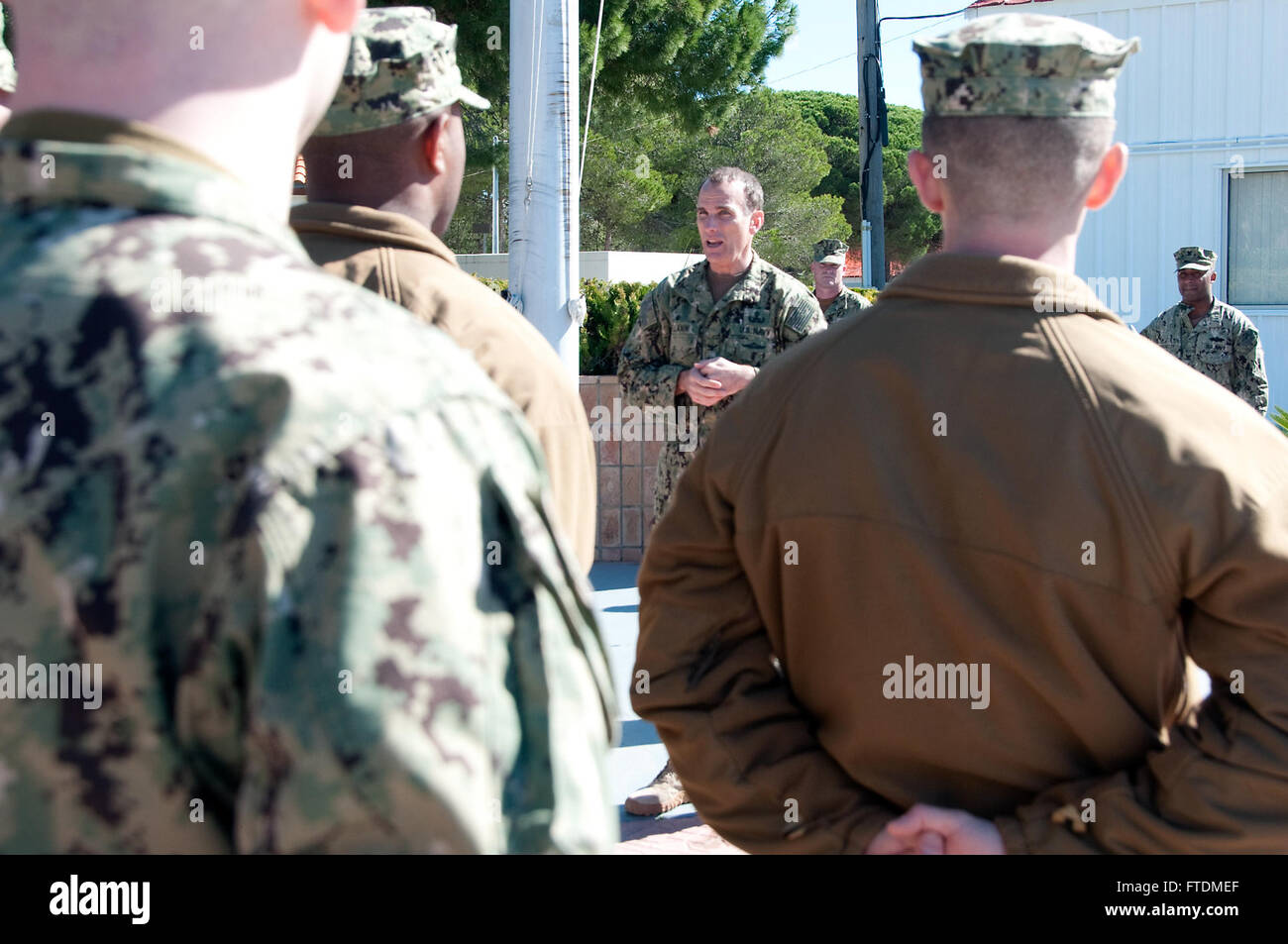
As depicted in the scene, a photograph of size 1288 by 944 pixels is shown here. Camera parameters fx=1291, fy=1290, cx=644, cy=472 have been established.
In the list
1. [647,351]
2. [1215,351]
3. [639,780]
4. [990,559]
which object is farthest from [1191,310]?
[990,559]

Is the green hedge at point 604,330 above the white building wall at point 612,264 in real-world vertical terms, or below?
below

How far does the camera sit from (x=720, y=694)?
82.7 inches

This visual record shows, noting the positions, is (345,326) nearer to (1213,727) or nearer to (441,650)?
(441,650)

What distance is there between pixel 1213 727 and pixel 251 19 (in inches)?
61.5

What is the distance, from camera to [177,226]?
0.91 m

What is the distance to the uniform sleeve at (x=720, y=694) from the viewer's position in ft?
6.72

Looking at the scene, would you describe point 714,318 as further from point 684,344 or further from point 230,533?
point 230,533

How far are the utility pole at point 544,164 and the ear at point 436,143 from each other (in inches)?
118

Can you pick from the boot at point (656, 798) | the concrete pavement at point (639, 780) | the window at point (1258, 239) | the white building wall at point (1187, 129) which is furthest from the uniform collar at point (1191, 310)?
the boot at point (656, 798)

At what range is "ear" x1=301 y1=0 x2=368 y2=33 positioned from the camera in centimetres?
97

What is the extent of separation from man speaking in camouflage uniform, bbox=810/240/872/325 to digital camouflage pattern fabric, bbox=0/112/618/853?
27.7 feet

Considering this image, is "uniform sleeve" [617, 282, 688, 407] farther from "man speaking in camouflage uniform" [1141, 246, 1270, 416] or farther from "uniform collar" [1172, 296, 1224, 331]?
"uniform collar" [1172, 296, 1224, 331]

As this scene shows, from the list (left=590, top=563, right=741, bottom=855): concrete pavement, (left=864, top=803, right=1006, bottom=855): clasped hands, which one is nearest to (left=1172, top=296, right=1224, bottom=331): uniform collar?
(left=590, top=563, right=741, bottom=855): concrete pavement

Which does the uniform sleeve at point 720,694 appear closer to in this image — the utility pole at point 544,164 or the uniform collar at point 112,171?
the uniform collar at point 112,171
